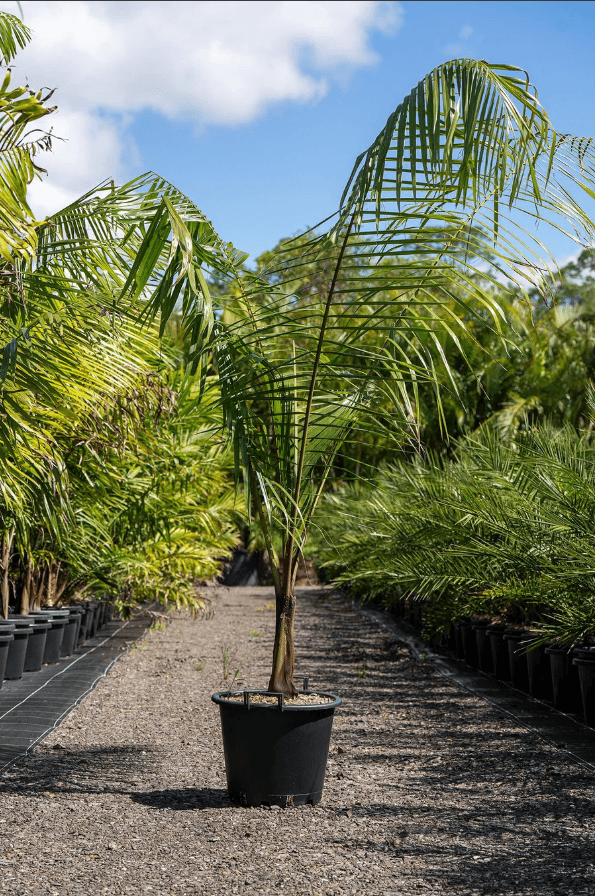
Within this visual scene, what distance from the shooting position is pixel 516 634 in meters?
5.41

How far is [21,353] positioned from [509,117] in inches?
80.7

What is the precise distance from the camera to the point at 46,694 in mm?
5051

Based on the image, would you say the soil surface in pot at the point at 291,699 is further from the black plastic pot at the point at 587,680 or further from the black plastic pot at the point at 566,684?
the black plastic pot at the point at 566,684

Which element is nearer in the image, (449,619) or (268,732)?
(268,732)

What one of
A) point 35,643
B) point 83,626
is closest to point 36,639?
point 35,643

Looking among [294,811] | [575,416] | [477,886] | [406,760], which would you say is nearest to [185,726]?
[406,760]

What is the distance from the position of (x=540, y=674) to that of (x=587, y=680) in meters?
0.84

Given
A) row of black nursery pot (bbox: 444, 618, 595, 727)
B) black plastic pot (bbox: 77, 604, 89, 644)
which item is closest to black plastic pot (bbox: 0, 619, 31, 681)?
black plastic pot (bbox: 77, 604, 89, 644)

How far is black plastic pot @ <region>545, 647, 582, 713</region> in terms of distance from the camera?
4.81 meters

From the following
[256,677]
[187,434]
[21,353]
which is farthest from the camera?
[187,434]

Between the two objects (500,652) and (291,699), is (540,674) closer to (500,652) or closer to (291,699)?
(500,652)

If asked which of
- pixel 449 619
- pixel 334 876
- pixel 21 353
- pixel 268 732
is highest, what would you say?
pixel 21 353

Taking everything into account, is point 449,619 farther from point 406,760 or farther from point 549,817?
point 549,817

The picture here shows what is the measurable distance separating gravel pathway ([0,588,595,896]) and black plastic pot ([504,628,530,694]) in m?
0.45
